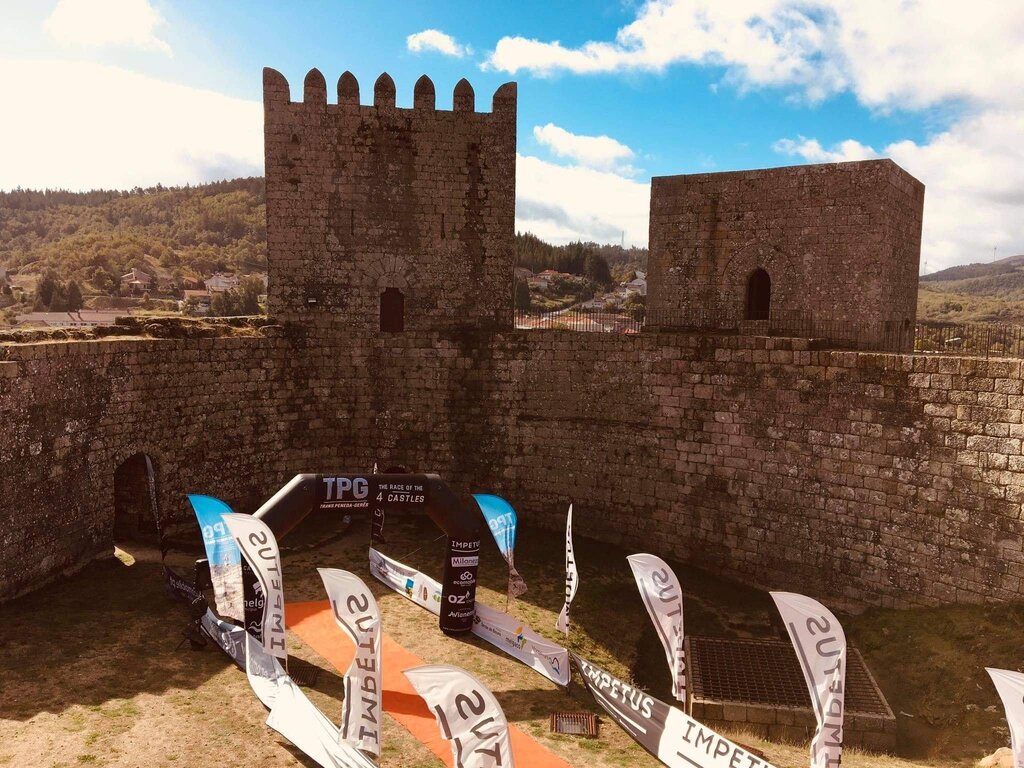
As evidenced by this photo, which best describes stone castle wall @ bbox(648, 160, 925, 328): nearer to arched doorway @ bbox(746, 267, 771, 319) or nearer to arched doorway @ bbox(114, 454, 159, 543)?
arched doorway @ bbox(746, 267, 771, 319)

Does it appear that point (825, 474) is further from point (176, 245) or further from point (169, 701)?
point (176, 245)

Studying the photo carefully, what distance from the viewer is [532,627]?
11117 mm

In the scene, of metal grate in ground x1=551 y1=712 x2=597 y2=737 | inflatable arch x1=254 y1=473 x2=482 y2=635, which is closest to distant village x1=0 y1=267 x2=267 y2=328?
inflatable arch x1=254 y1=473 x2=482 y2=635

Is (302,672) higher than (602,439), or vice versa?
(602,439)

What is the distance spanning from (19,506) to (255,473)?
14.9 feet

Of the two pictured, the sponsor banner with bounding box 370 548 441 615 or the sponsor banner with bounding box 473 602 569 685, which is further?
the sponsor banner with bounding box 370 548 441 615

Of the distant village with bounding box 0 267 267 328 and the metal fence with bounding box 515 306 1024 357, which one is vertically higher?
the distant village with bounding box 0 267 267 328

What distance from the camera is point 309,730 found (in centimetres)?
754

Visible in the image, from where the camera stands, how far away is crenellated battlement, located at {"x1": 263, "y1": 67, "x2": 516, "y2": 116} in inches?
595

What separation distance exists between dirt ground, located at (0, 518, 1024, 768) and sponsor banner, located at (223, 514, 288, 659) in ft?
2.52

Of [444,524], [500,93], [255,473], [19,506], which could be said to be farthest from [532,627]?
[500,93]

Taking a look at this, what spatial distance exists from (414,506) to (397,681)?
2.47 metres

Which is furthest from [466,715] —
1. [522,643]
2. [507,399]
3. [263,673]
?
[507,399]

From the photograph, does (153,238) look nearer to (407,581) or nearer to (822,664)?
(407,581)
